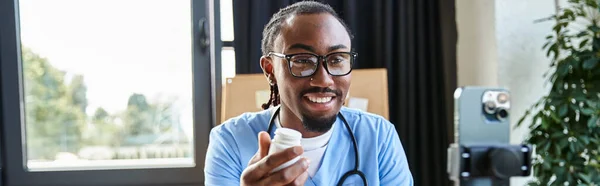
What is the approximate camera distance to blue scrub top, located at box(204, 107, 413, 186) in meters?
1.09

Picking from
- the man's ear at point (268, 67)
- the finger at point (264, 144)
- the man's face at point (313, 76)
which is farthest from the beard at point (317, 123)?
the finger at point (264, 144)

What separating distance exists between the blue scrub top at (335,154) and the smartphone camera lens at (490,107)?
0.60 meters

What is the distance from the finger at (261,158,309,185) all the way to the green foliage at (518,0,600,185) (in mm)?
1336

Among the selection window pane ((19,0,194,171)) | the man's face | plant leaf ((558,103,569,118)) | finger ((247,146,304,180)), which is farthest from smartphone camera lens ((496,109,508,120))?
window pane ((19,0,194,171))

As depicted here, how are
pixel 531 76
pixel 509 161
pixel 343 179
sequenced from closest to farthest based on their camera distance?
pixel 509 161 → pixel 343 179 → pixel 531 76

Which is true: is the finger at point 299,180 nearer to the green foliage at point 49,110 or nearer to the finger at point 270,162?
the finger at point 270,162

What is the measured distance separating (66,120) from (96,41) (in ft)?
1.25

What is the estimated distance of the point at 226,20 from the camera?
2223 mm

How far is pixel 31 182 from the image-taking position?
220 cm

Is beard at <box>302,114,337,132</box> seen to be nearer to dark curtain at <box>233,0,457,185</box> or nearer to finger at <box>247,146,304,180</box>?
finger at <box>247,146,304,180</box>

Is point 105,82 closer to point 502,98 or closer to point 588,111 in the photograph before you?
point 588,111

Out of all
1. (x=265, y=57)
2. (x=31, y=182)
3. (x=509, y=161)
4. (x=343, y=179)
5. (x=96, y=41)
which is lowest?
(x=31, y=182)

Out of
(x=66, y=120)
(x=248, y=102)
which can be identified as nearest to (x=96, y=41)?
(x=66, y=120)

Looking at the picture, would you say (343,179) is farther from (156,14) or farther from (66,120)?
(66,120)
